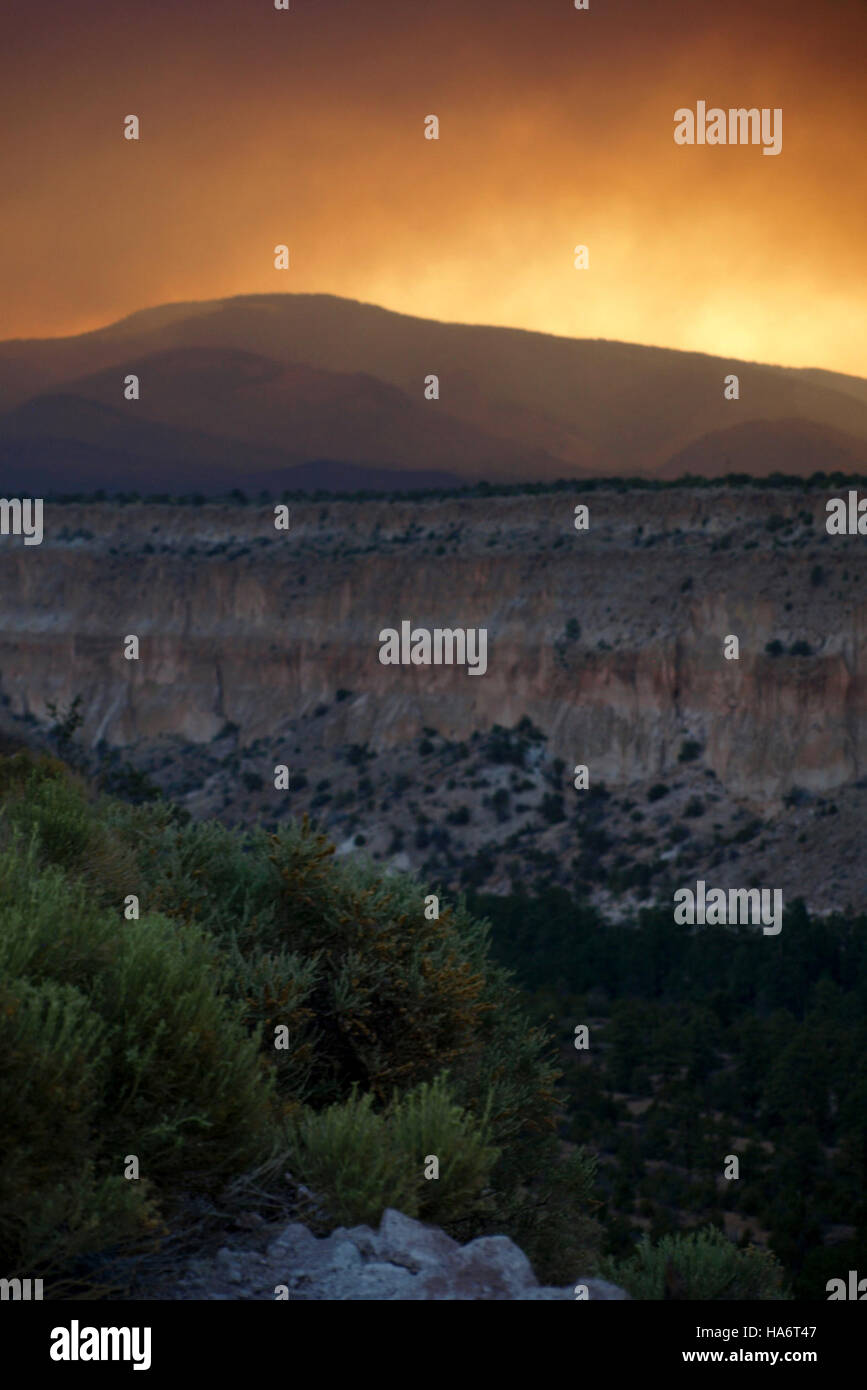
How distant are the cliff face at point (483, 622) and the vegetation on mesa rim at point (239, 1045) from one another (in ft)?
112

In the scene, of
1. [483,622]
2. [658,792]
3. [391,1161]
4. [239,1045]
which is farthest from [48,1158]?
[483,622]

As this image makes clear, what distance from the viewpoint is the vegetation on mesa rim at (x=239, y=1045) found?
447 centimetres

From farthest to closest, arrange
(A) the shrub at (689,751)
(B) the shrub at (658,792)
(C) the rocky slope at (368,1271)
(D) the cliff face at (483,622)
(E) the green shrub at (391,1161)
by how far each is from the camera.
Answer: (A) the shrub at (689,751) < (D) the cliff face at (483,622) < (B) the shrub at (658,792) < (E) the green shrub at (391,1161) < (C) the rocky slope at (368,1271)

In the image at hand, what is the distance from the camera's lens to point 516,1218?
7824 mm

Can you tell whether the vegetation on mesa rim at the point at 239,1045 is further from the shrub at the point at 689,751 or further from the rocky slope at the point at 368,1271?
the shrub at the point at 689,751

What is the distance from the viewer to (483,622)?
50875 millimetres

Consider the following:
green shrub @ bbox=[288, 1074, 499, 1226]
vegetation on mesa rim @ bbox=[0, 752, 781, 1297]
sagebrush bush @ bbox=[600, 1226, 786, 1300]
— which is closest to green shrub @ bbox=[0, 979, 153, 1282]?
vegetation on mesa rim @ bbox=[0, 752, 781, 1297]

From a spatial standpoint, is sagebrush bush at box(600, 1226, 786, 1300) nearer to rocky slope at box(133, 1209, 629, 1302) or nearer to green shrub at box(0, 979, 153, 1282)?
rocky slope at box(133, 1209, 629, 1302)

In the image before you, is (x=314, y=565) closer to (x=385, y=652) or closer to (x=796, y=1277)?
(x=385, y=652)

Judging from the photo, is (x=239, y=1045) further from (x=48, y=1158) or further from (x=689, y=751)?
(x=689, y=751)

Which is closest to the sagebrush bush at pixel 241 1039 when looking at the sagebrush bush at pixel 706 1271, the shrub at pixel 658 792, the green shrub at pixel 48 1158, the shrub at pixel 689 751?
the green shrub at pixel 48 1158

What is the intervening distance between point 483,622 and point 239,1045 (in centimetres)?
4562
